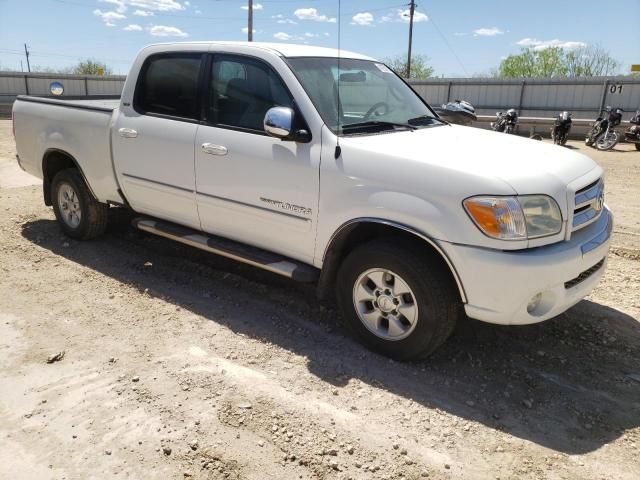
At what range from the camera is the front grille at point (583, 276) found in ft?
11.0

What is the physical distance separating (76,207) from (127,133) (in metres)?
1.50

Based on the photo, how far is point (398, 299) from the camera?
142 inches

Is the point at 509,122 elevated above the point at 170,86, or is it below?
below

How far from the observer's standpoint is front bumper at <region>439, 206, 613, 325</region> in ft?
10.2

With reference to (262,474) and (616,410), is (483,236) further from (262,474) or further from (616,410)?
(262,474)

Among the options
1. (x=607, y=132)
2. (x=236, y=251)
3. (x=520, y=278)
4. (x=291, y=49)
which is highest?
(x=291, y=49)

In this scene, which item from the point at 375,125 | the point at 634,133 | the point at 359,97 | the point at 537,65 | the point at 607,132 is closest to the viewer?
the point at 375,125

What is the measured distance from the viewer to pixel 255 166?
405cm

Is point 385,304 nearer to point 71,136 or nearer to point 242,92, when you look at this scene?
point 242,92

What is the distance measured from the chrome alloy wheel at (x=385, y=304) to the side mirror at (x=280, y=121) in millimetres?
1093

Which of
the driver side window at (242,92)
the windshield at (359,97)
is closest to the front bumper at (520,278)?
the windshield at (359,97)

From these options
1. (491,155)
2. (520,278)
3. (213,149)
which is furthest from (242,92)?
(520,278)

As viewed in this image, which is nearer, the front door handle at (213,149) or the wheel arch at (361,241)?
the wheel arch at (361,241)

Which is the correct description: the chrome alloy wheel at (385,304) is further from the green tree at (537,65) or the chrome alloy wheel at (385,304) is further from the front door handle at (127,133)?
the green tree at (537,65)
